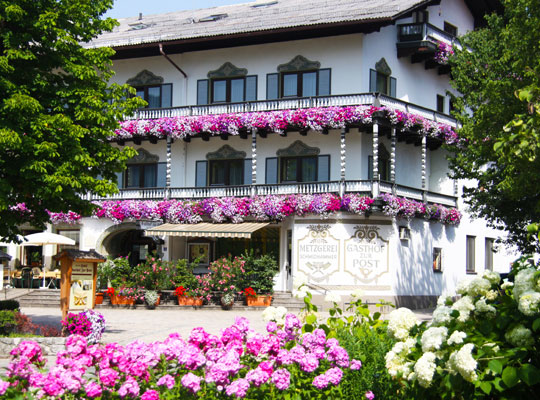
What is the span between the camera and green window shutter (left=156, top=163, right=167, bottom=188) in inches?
1264

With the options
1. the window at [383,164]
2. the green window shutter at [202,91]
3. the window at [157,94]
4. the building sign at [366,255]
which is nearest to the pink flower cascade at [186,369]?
the building sign at [366,255]

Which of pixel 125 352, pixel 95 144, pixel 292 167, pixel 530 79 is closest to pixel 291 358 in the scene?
pixel 125 352

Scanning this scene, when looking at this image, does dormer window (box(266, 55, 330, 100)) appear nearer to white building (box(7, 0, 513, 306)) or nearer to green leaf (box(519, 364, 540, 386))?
white building (box(7, 0, 513, 306))

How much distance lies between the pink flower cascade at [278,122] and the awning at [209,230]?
4.15m

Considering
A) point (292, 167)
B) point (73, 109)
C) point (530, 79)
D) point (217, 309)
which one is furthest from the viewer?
point (292, 167)

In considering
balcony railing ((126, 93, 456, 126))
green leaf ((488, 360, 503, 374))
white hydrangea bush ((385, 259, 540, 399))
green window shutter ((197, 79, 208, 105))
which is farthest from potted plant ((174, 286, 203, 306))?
green leaf ((488, 360, 503, 374))

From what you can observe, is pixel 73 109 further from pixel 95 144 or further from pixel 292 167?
pixel 292 167

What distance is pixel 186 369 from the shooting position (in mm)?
5992

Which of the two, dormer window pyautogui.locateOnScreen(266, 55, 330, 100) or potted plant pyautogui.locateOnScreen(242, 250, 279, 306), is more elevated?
dormer window pyautogui.locateOnScreen(266, 55, 330, 100)

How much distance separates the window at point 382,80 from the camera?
28969mm

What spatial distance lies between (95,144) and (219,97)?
15.9 metres

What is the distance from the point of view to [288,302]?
27.2 metres

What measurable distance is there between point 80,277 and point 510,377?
49.5 ft

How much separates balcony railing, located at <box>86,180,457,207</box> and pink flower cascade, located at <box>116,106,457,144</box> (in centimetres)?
239
